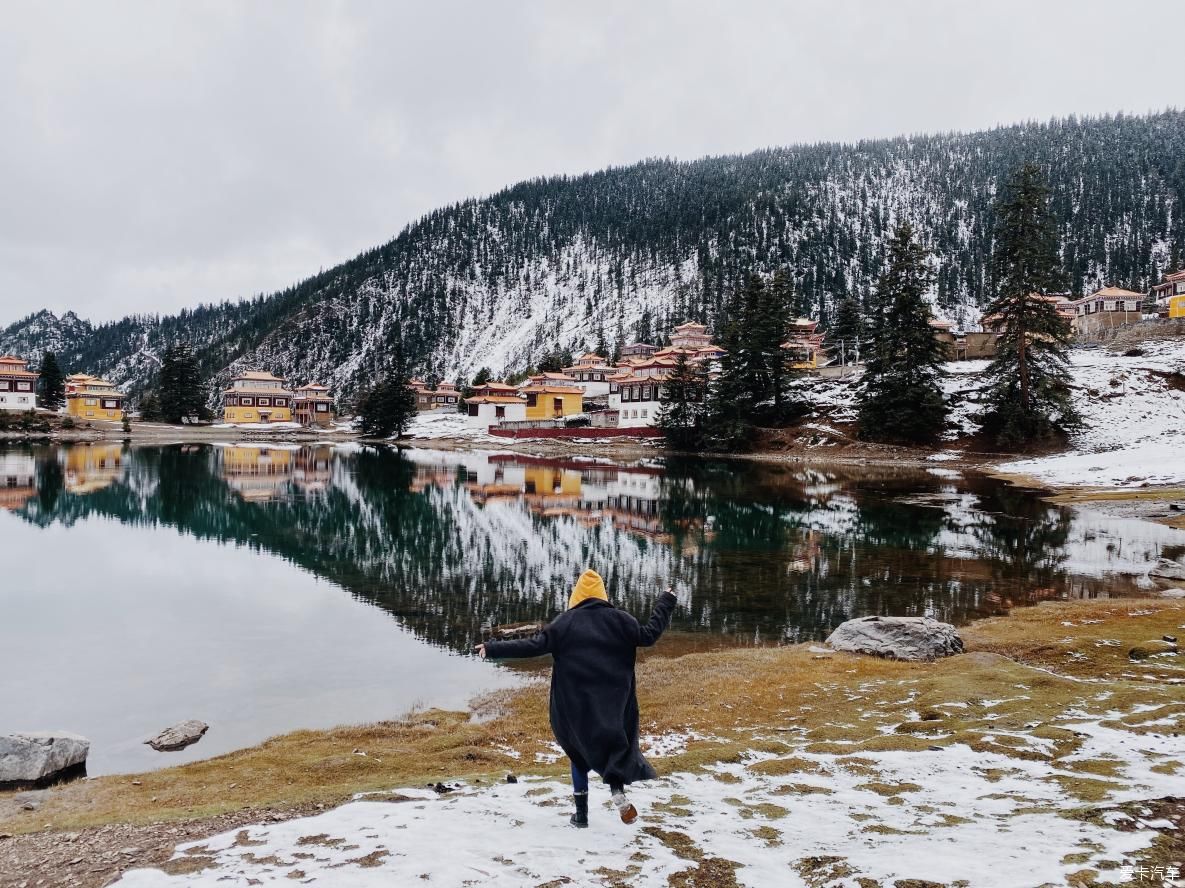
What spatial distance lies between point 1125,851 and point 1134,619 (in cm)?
1322

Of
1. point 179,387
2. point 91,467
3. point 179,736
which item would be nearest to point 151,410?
point 179,387

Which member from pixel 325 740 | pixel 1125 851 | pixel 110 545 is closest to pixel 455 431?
pixel 110 545

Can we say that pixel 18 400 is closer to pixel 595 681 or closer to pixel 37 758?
pixel 37 758

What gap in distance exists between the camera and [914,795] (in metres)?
7.41

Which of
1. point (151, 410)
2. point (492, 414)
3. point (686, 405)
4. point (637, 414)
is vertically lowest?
point (637, 414)

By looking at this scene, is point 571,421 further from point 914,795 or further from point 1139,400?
point 914,795

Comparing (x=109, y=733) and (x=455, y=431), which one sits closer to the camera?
(x=109, y=733)

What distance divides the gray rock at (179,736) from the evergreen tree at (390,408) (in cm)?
10506

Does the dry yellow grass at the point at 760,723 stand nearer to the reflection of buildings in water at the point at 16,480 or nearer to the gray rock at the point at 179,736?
the gray rock at the point at 179,736

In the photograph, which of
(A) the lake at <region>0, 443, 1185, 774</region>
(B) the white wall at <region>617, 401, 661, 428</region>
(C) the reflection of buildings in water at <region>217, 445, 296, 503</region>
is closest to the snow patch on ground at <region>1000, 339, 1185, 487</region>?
(A) the lake at <region>0, 443, 1185, 774</region>

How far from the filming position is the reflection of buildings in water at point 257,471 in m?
50.3

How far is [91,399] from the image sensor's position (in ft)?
442

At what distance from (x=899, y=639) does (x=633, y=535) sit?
1834 cm

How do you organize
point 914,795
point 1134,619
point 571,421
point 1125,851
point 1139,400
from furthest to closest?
point 571,421
point 1139,400
point 1134,619
point 914,795
point 1125,851
